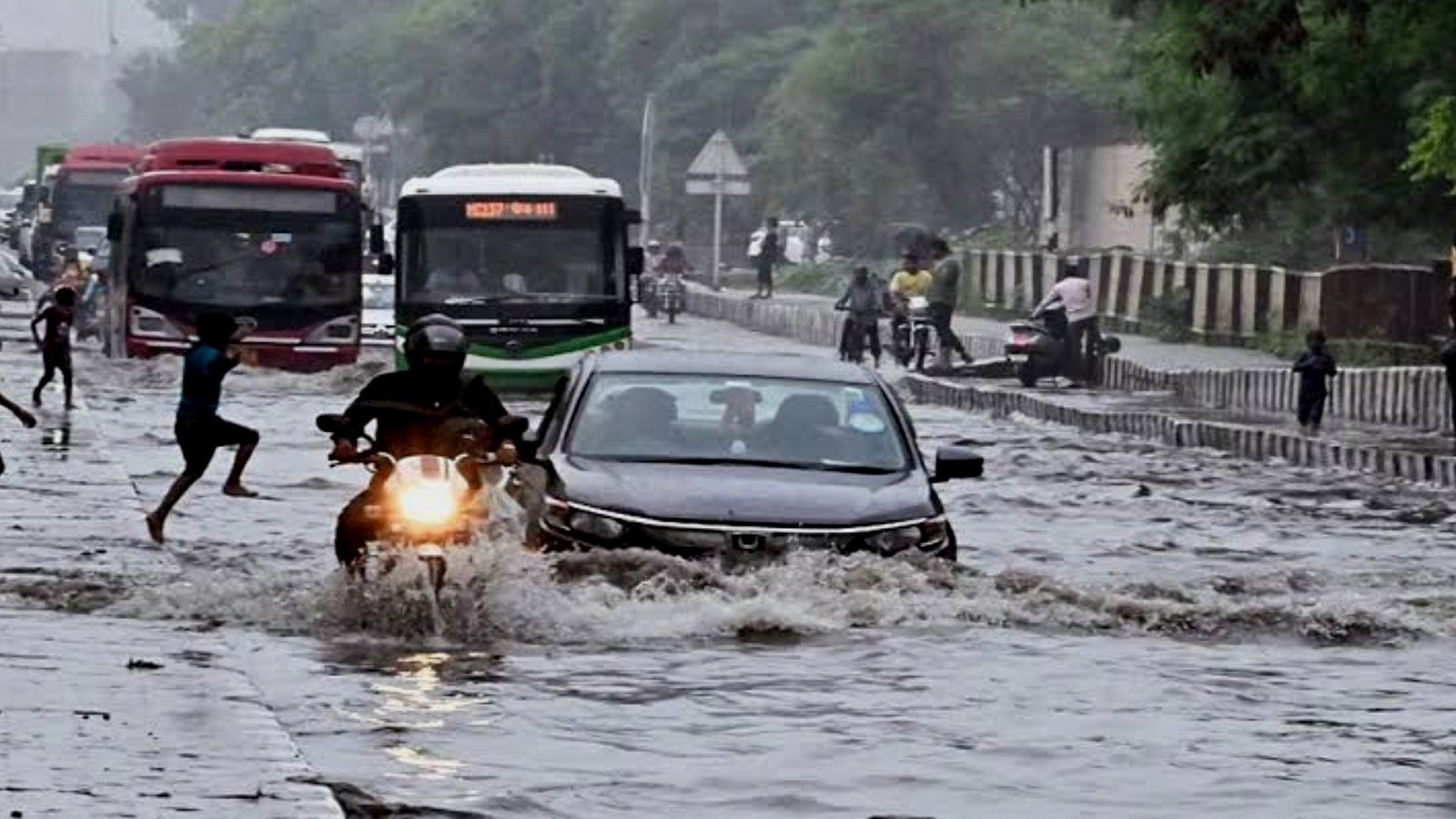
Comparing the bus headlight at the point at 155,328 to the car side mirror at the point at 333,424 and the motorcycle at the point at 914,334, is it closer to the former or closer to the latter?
the motorcycle at the point at 914,334

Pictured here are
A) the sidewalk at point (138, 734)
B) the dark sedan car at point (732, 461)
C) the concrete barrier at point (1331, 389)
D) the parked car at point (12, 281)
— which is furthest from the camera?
the parked car at point (12, 281)

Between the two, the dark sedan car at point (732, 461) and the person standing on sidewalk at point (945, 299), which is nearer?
the dark sedan car at point (732, 461)

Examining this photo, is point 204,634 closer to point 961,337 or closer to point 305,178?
point 305,178

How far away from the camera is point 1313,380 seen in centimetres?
3491

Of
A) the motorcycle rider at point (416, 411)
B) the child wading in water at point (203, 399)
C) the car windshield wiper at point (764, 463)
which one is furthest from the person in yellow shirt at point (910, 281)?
the motorcycle rider at point (416, 411)

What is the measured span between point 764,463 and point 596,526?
112 cm

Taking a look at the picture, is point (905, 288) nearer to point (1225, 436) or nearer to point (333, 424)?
point (1225, 436)

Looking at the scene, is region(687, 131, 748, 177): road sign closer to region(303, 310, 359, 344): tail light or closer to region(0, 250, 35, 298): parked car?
region(0, 250, 35, 298): parked car

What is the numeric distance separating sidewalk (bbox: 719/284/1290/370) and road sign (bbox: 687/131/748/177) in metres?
8.02

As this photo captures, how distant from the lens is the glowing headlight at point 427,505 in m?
15.3

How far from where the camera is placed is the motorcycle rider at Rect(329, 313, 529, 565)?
15508 mm

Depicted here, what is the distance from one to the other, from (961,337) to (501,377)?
59.9ft

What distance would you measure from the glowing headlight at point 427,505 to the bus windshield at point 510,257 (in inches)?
910

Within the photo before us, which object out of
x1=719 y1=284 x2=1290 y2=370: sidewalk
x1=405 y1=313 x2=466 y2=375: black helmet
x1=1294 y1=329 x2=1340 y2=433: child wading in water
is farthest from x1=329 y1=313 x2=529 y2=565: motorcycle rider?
x1=719 y1=284 x2=1290 y2=370: sidewalk
